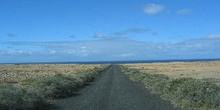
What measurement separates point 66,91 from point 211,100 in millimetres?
13119

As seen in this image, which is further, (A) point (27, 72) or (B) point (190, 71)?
(A) point (27, 72)

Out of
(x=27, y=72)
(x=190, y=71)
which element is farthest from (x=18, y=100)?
(x=27, y=72)

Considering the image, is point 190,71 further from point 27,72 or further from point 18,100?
point 18,100

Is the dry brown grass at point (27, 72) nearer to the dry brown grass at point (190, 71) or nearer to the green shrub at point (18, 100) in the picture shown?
the dry brown grass at point (190, 71)

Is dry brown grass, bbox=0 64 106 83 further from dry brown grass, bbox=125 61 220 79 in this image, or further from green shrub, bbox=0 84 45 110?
green shrub, bbox=0 84 45 110

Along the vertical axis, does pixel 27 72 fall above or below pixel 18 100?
above

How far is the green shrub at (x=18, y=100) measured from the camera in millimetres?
18594

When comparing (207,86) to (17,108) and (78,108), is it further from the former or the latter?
(17,108)

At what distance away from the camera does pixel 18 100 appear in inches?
765

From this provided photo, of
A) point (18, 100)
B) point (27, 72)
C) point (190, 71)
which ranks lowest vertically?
point (18, 100)

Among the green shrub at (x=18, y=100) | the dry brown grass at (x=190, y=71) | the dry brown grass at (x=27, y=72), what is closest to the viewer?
the green shrub at (x=18, y=100)

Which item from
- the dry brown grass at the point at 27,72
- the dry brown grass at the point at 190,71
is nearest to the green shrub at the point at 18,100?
the dry brown grass at the point at 27,72

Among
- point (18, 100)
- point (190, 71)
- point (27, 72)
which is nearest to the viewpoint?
point (18, 100)

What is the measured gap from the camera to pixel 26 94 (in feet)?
68.3
